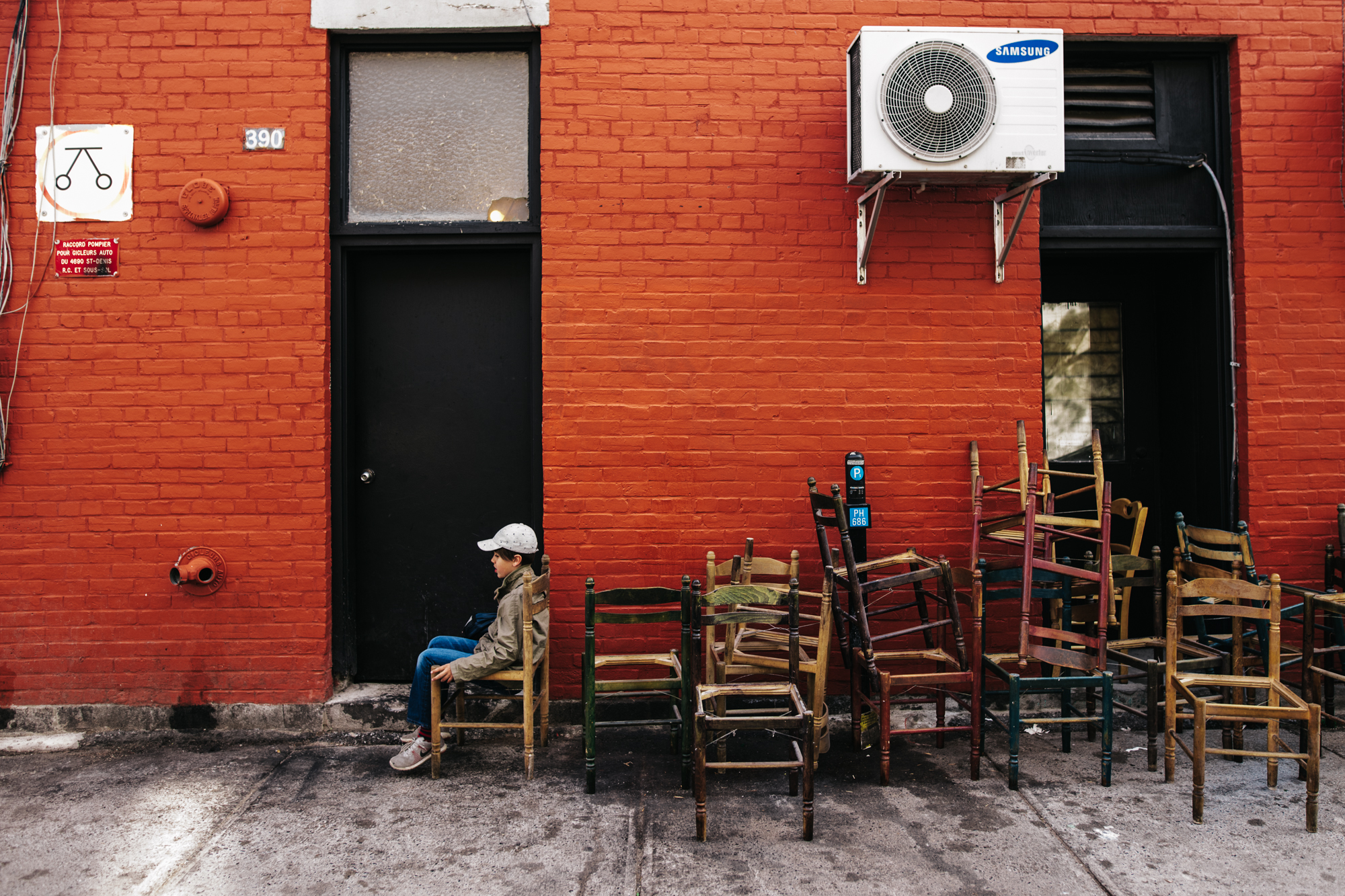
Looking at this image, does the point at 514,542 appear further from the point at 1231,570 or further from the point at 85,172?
the point at 1231,570

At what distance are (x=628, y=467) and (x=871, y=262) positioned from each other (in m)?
A: 1.71

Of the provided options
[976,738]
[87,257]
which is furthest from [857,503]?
[87,257]

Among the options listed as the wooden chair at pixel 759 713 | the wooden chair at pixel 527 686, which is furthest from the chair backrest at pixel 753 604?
the wooden chair at pixel 527 686

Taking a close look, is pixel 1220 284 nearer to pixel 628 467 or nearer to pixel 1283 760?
pixel 1283 760

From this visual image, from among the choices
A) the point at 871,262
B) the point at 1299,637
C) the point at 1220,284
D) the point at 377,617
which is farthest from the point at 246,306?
the point at 1299,637

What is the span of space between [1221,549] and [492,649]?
396 cm

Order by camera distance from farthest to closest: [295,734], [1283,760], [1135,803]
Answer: [295,734], [1283,760], [1135,803]

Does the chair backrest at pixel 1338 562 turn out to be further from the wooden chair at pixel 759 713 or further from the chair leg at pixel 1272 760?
the wooden chair at pixel 759 713

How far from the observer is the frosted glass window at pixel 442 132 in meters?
4.70

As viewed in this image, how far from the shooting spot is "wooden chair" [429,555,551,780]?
12.7ft

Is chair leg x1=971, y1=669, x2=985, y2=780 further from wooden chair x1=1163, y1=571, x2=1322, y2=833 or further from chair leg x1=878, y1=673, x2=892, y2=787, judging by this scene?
wooden chair x1=1163, y1=571, x2=1322, y2=833

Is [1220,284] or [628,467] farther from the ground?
[1220,284]

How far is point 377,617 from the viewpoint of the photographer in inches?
A: 189

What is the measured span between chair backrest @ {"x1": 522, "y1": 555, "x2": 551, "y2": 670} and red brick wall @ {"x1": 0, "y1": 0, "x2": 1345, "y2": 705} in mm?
458
